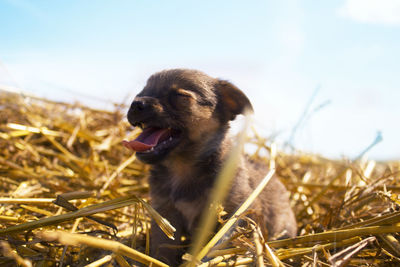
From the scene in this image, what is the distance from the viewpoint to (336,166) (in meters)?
7.06

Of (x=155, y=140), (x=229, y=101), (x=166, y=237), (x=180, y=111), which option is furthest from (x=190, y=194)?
(x=229, y=101)

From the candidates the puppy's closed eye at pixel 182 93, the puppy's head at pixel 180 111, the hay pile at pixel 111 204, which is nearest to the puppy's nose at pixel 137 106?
the puppy's head at pixel 180 111

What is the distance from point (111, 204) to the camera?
7.83 feet

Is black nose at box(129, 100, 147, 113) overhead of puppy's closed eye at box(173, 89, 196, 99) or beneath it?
beneath

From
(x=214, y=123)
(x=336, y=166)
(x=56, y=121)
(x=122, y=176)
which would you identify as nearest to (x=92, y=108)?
(x=56, y=121)

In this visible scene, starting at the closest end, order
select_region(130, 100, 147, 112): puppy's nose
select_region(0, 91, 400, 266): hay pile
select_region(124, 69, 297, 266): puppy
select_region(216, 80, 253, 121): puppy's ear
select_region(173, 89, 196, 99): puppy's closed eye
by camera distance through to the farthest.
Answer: select_region(0, 91, 400, 266): hay pile < select_region(130, 100, 147, 112): puppy's nose < select_region(124, 69, 297, 266): puppy < select_region(173, 89, 196, 99): puppy's closed eye < select_region(216, 80, 253, 121): puppy's ear

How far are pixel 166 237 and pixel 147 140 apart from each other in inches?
38.4

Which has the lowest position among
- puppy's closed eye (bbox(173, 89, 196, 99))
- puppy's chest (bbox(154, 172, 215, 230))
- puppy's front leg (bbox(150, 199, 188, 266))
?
puppy's front leg (bbox(150, 199, 188, 266))

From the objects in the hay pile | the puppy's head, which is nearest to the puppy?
the puppy's head

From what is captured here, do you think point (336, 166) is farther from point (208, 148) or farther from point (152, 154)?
point (152, 154)

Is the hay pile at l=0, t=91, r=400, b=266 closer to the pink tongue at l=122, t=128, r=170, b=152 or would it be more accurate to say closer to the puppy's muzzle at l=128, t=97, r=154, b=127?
the pink tongue at l=122, t=128, r=170, b=152

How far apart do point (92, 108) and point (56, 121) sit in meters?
0.81

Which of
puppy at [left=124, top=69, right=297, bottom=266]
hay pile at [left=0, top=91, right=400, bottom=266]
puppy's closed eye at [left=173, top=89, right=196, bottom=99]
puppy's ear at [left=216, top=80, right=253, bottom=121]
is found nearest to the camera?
hay pile at [left=0, top=91, right=400, bottom=266]

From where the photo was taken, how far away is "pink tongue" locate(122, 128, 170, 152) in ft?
9.49
